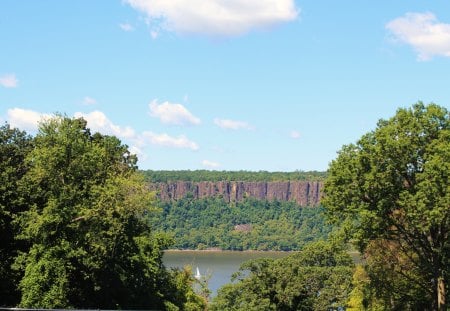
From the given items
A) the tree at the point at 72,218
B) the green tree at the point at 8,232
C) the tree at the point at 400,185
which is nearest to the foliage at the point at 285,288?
the tree at the point at 72,218

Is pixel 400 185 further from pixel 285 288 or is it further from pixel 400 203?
pixel 285 288

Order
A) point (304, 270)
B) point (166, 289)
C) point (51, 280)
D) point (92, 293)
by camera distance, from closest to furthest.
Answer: point (51, 280) → point (92, 293) → point (166, 289) → point (304, 270)

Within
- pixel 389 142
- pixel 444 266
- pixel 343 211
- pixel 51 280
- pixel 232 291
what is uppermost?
pixel 389 142

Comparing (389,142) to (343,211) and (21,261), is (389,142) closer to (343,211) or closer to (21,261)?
(343,211)

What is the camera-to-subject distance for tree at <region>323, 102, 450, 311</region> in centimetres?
3100

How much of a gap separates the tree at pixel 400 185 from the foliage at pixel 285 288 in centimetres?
2958

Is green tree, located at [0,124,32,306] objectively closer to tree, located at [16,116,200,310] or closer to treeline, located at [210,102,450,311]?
tree, located at [16,116,200,310]

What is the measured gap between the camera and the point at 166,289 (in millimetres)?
53062

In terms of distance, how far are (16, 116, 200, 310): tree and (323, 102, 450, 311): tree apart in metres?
12.9

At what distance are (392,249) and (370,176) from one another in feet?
28.0

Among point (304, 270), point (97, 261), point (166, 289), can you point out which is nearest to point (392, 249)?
point (97, 261)

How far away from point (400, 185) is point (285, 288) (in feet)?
110

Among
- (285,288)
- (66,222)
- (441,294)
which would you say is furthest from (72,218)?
(285,288)

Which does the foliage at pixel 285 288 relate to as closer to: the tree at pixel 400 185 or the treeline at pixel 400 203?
the treeline at pixel 400 203
